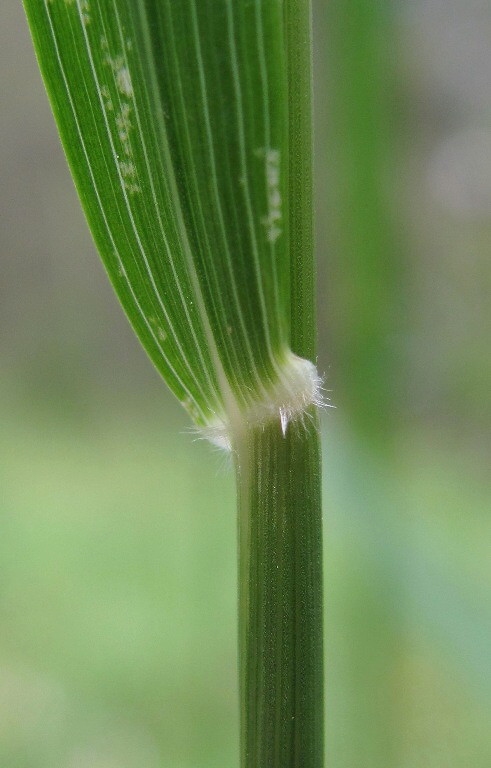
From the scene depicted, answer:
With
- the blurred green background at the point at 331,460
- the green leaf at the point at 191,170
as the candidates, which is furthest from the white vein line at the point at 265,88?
the blurred green background at the point at 331,460

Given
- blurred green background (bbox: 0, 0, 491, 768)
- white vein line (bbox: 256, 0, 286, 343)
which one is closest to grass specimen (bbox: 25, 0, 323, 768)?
white vein line (bbox: 256, 0, 286, 343)

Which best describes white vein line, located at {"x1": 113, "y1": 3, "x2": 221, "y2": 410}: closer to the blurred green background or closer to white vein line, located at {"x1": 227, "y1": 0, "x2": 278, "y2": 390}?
white vein line, located at {"x1": 227, "y1": 0, "x2": 278, "y2": 390}

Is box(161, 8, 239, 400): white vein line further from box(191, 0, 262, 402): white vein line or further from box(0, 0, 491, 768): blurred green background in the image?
box(0, 0, 491, 768): blurred green background

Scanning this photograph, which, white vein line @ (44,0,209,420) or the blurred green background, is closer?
white vein line @ (44,0,209,420)

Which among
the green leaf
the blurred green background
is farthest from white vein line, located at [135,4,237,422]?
the blurred green background

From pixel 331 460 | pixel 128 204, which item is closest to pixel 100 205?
pixel 128 204

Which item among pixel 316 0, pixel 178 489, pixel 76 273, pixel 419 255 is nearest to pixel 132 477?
pixel 178 489

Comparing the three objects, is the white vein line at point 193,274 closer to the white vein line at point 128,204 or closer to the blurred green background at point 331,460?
the white vein line at point 128,204

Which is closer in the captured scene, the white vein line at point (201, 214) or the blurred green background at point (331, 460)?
the white vein line at point (201, 214)
